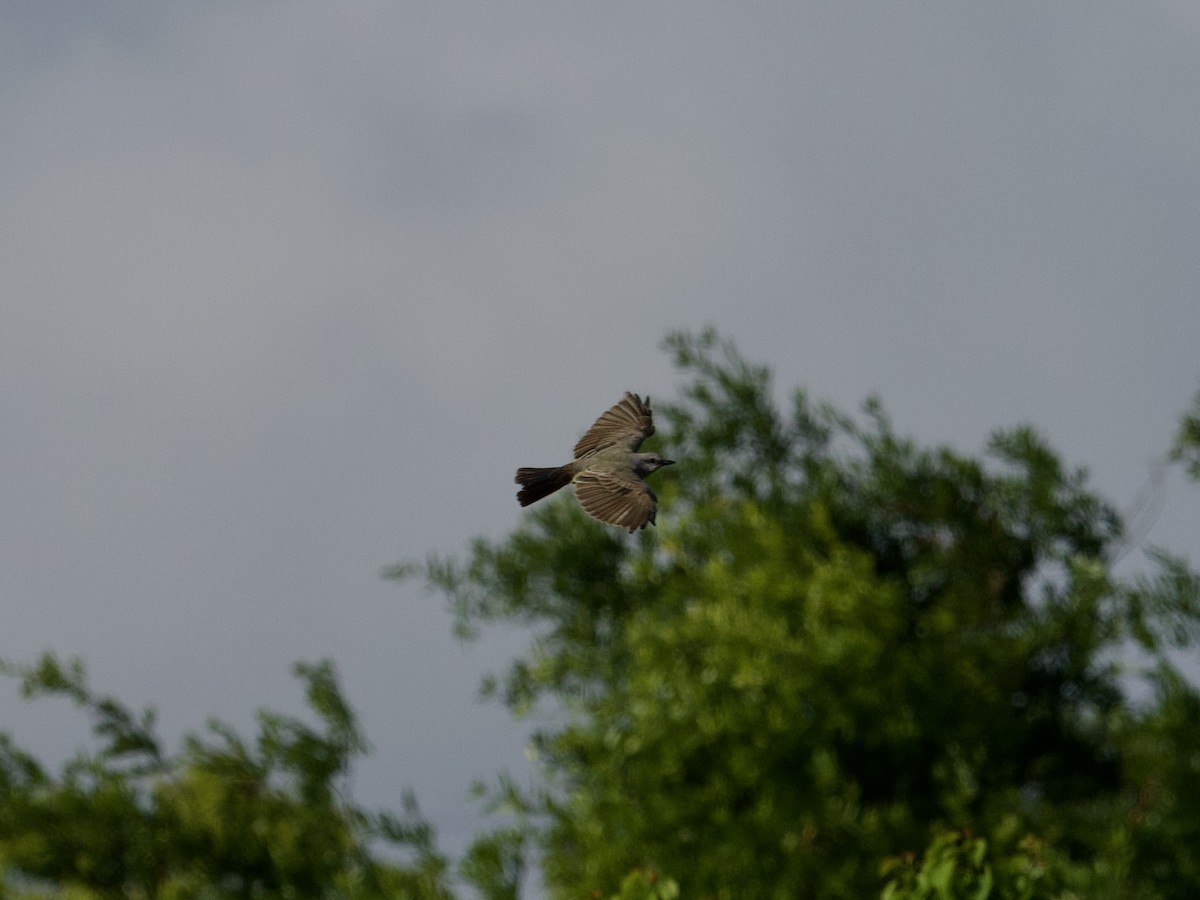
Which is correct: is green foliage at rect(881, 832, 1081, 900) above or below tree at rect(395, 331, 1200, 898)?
below

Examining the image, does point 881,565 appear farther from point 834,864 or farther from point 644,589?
point 834,864

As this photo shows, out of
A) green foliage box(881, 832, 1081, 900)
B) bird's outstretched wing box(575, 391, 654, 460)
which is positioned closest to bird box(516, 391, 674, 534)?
bird's outstretched wing box(575, 391, 654, 460)

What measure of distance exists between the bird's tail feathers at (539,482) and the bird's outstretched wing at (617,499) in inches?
14.4

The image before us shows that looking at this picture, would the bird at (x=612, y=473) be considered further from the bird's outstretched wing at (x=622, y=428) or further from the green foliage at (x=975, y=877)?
the green foliage at (x=975, y=877)

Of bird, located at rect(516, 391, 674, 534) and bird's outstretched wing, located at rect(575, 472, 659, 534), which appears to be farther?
bird, located at rect(516, 391, 674, 534)

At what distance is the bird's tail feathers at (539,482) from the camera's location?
1203 cm

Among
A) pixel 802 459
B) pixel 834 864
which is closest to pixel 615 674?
pixel 802 459

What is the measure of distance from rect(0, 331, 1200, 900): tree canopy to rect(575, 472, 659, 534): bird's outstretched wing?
209cm

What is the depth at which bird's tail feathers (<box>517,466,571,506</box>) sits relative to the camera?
12.0 meters

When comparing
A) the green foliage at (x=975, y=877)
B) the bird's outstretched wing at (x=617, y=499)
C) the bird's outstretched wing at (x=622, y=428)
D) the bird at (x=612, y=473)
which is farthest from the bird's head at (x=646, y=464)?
the green foliage at (x=975, y=877)

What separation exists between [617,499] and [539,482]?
3.36 feet

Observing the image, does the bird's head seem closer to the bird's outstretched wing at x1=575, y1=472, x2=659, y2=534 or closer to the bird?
the bird

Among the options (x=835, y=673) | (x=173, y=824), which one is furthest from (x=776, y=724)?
(x=173, y=824)

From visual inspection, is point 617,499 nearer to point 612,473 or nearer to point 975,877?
point 612,473
